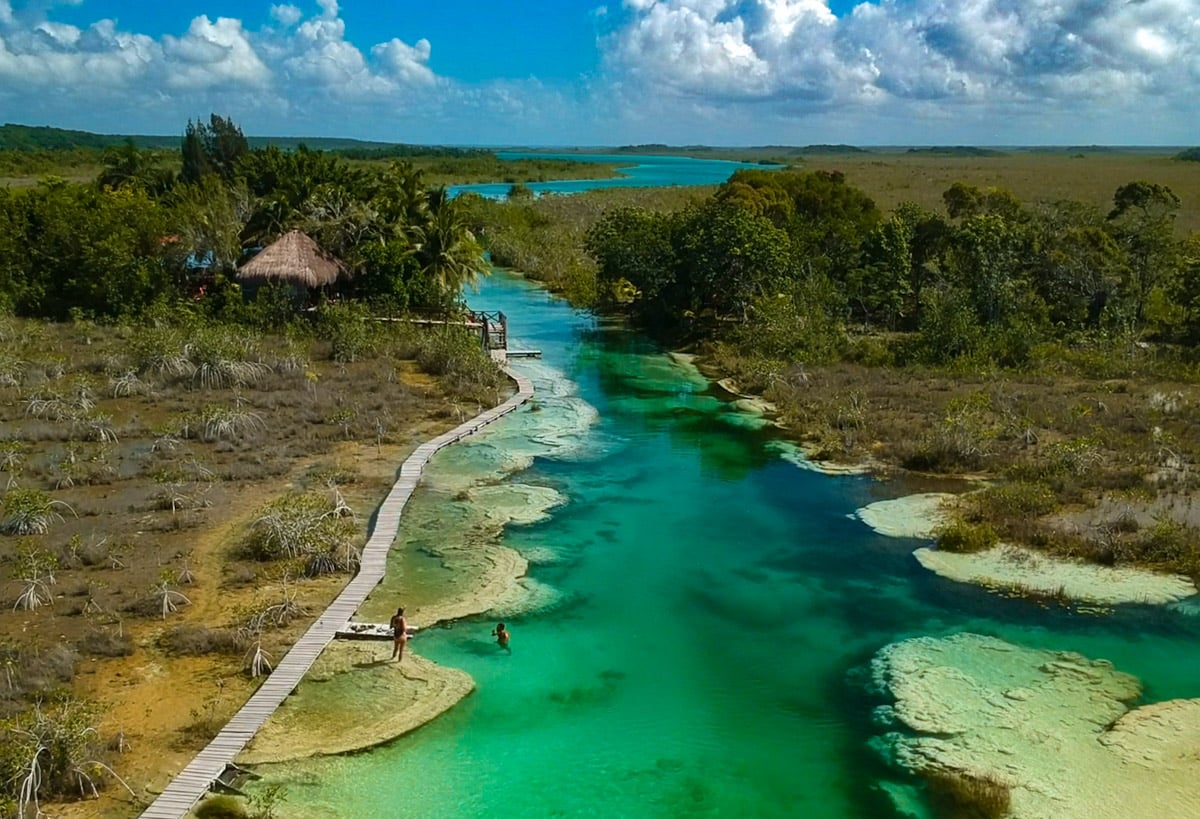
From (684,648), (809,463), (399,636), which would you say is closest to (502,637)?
(399,636)

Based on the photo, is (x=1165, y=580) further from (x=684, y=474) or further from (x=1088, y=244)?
(x=1088, y=244)

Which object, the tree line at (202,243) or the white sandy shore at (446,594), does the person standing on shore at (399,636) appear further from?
Result: the tree line at (202,243)

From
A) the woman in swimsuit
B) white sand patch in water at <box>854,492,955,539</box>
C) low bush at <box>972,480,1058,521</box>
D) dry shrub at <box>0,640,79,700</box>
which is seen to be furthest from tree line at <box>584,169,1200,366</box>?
dry shrub at <box>0,640,79,700</box>

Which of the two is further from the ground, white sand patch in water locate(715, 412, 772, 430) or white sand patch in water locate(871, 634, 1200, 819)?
white sand patch in water locate(715, 412, 772, 430)

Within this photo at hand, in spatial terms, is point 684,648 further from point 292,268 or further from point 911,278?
point 911,278

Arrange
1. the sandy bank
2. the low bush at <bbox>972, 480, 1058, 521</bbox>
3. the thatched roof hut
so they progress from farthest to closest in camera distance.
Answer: the thatched roof hut
the low bush at <bbox>972, 480, 1058, 521</bbox>
the sandy bank

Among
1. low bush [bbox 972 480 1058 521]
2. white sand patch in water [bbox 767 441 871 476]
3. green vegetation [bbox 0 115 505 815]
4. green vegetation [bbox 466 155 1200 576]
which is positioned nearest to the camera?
green vegetation [bbox 0 115 505 815]

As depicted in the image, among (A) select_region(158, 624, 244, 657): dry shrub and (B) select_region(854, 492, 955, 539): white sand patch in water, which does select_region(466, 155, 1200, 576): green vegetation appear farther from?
(A) select_region(158, 624, 244, 657): dry shrub
